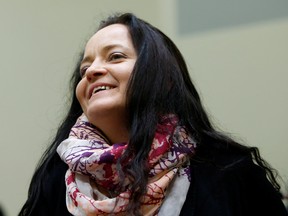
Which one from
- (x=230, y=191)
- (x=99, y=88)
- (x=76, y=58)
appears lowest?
(x=230, y=191)

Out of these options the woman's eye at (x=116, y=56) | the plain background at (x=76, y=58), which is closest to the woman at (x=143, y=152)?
the woman's eye at (x=116, y=56)

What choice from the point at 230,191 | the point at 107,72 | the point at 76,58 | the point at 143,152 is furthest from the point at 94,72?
the point at 76,58

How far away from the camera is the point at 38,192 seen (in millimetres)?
1179

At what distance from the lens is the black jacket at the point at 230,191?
99 centimetres

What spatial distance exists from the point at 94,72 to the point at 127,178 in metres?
0.31

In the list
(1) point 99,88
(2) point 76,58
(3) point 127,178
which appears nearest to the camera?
(3) point 127,178

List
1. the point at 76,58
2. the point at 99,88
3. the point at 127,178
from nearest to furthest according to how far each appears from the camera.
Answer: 1. the point at 127,178
2. the point at 99,88
3. the point at 76,58

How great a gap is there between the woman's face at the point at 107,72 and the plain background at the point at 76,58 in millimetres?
592

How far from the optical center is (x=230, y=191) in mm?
1014

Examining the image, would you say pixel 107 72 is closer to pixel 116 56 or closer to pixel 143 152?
pixel 116 56

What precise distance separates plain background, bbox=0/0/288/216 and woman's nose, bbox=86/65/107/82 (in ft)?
2.04

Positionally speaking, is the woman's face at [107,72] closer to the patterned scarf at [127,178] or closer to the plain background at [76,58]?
the patterned scarf at [127,178]

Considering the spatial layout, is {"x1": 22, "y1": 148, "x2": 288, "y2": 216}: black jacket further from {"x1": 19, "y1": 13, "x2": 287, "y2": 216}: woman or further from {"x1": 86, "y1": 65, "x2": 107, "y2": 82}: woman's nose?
{"x1": 86, "y1": 65, "x2": 107, "y2": 82}: woman's nose

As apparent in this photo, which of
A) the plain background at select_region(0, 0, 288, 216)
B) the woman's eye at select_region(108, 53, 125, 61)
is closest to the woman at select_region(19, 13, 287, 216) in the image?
the woman's eye at select_region(108, 53, 125, 61)
